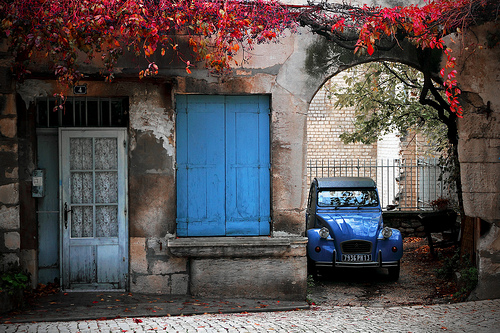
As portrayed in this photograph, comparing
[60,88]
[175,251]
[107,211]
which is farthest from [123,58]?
[175,251]

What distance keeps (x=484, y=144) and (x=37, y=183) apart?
6311 mm

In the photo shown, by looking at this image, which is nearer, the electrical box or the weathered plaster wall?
the electrical box

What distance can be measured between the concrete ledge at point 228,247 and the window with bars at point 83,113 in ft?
6.44

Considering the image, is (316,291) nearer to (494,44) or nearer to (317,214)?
(317,214)

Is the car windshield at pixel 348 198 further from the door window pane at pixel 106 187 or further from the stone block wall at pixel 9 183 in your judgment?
the stone block wall at pixel 9 183

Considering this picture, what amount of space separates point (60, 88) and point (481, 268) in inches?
252

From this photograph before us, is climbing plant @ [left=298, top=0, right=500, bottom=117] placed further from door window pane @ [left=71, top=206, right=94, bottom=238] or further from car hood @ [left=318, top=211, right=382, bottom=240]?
door window pane @ [left=71, top=206, right=94, bottom=238]

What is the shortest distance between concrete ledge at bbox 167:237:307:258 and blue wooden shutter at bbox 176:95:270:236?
234 mm

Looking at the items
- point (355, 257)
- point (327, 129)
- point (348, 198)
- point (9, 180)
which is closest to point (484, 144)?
point (355, 257)

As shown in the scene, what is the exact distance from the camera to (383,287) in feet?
29.7

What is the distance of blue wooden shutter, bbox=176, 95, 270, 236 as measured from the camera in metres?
7.26

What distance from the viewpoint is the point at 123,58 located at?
276 inches

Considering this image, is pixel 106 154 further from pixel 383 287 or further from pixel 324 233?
pixel 383 287

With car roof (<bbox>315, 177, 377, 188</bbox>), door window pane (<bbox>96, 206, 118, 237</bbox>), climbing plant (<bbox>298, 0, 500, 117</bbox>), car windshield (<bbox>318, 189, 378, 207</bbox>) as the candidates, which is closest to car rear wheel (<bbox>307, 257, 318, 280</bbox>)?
car windshield (<bbox>318, 189, 378, 207</bbox>)
